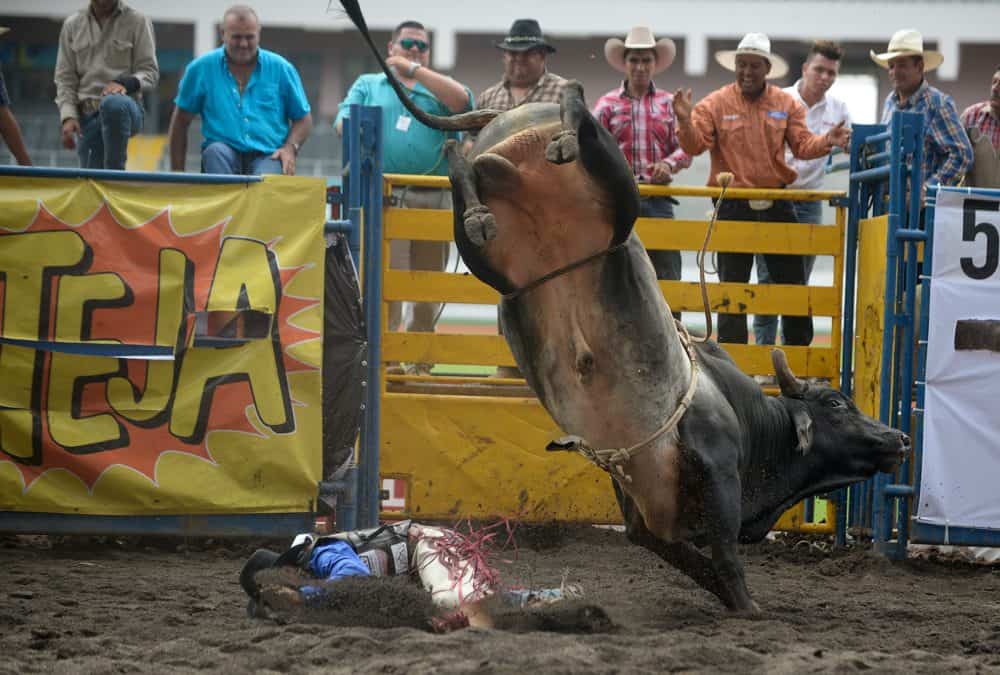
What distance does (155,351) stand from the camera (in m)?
6.56

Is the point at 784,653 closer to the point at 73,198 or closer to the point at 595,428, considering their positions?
the point at 595,428

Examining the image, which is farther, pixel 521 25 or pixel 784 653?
pixel 521 25

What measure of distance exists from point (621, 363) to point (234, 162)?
398 cm

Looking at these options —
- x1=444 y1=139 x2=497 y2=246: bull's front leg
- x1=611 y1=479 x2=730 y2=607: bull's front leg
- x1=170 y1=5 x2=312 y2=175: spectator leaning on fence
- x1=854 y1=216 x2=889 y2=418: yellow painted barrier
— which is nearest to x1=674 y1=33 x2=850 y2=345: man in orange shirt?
x1=854 y1=216 x2=889 y2=418: yellow painted barrier

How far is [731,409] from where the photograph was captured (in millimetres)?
5480

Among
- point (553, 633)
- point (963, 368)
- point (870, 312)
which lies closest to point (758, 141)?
point (870, 312)

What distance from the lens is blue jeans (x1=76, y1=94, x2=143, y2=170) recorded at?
7.89 metres

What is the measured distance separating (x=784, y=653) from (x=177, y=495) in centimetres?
340

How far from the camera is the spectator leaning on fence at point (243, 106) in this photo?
26.6 ft

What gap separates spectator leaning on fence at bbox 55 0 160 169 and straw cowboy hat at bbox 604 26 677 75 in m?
3.04

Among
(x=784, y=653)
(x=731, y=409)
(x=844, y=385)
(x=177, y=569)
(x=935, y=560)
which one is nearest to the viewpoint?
(x=784, y=653)

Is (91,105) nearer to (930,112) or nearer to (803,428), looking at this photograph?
(803,428)

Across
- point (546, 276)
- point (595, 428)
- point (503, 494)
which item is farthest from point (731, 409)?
point (503, 494)

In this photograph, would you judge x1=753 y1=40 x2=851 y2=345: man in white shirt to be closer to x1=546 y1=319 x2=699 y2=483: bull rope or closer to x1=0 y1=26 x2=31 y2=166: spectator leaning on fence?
x1=546 y1=319 x2=699 y2=483: bull rope
